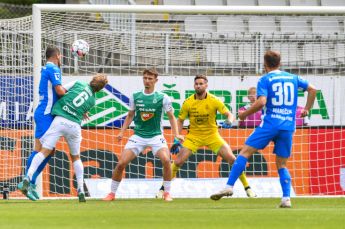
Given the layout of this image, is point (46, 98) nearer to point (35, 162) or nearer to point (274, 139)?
point (35, 162)

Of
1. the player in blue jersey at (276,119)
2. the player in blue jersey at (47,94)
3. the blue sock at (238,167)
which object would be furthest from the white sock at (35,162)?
the blue sock at (238,167)

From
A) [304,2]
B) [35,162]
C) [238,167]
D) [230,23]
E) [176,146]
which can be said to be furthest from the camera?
[304,2]

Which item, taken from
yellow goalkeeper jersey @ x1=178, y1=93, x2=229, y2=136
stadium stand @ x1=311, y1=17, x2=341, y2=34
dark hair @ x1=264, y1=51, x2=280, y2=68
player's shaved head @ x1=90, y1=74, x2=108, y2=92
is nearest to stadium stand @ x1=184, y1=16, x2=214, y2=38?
stadium stand @ x1=311, y1=17, x2=341, y2=34

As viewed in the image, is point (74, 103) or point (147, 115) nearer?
point (74, 103)

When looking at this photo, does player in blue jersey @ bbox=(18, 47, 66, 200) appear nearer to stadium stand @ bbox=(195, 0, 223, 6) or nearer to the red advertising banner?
the red advertising banner

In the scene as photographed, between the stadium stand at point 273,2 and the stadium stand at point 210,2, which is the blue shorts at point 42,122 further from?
the stadium stand at point 273,2

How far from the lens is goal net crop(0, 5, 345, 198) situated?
653 inches

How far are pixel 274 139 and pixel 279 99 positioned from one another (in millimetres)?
526

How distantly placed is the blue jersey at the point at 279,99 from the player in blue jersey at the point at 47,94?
3094mm

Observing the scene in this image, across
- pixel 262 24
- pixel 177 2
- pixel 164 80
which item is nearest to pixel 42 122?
pixel 164 80

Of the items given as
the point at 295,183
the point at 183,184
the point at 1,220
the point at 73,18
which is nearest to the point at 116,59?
the point at 73,18

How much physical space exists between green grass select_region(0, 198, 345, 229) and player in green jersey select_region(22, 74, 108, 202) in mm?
716

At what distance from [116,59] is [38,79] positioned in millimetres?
3020

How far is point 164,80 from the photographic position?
1866 centimetres
